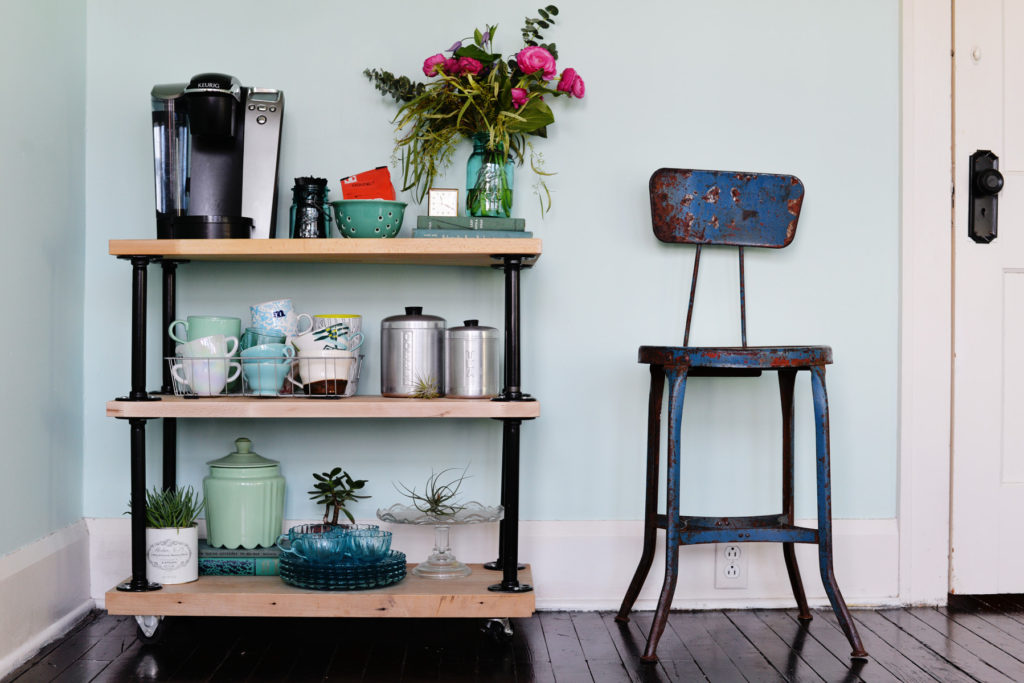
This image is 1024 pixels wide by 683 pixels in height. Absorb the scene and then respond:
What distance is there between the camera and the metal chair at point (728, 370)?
6.23 feet

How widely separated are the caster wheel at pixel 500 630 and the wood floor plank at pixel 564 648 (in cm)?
8

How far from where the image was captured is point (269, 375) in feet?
6.46

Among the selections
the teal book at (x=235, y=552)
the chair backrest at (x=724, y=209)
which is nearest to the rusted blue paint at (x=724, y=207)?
the chair backrest at (x=724, y=209)

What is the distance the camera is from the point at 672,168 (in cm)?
222

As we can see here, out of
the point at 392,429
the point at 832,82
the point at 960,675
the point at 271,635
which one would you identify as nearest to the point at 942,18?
the point at 832,82

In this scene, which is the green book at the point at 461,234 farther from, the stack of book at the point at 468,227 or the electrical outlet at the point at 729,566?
the electrical outlet at the point at 729,566

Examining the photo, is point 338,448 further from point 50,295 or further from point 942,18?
point 942,18

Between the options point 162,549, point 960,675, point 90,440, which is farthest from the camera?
point 90,440

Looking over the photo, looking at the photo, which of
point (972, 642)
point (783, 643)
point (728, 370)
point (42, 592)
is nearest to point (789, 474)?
point (728, 370)

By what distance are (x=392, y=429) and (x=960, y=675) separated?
4.35ft

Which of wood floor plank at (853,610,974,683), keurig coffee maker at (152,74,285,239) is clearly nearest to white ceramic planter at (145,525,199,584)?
keurig coffee maker at (152,74,285,239)

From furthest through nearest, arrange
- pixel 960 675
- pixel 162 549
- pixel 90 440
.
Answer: pixel 90 440, pixel 162 549, pixel 960 675

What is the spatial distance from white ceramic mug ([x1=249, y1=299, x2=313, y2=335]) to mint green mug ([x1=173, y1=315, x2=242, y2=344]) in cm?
5

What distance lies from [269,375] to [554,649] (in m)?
0.84
